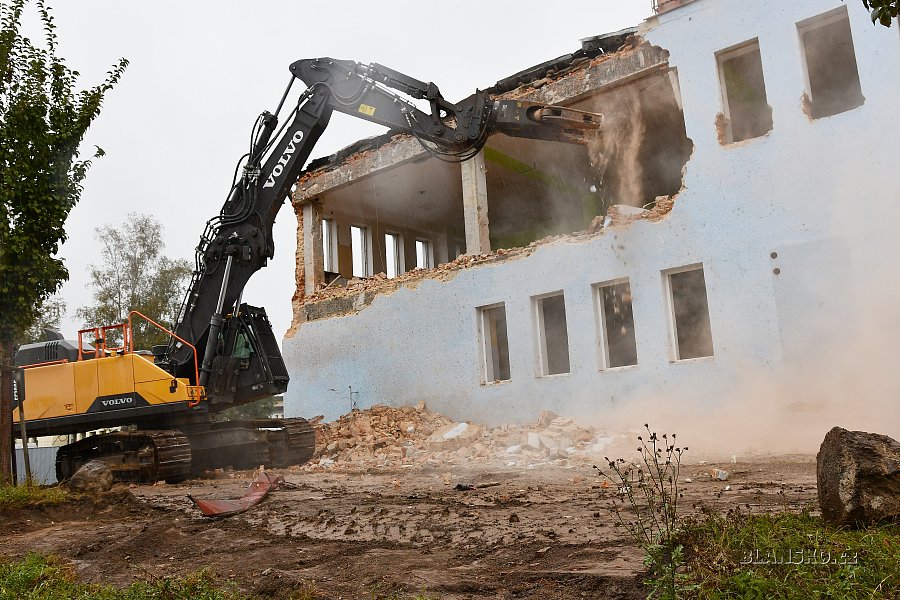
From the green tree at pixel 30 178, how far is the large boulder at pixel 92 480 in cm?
85

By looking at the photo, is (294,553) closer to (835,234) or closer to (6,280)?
(6,280)

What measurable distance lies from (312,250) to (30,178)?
33.6 feet

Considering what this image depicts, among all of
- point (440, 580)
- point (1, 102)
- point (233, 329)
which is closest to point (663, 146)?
point (233, 329)

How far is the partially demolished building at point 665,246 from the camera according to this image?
10.9 m

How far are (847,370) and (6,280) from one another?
1131 centimetres

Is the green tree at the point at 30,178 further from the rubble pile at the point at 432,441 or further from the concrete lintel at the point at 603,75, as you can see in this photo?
the concrete lintel at the point at 603,75

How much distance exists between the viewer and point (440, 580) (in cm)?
455

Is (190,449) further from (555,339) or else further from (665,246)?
(665,246)

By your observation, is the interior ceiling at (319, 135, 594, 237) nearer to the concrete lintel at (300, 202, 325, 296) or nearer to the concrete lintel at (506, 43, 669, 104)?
the concrete lintel at (300, 202, 325, 296)

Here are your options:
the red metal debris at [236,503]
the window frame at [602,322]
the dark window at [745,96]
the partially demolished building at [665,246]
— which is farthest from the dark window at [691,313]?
the red metal debris at [236,503]

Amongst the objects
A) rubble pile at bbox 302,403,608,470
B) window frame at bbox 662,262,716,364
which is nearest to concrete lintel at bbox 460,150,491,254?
rubble pile at bbox 302,403,608,470

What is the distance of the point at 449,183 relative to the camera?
19.9 metres

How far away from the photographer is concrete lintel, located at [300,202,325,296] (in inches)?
783

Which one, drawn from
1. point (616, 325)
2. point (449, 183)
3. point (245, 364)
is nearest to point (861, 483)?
point (616, 325)
